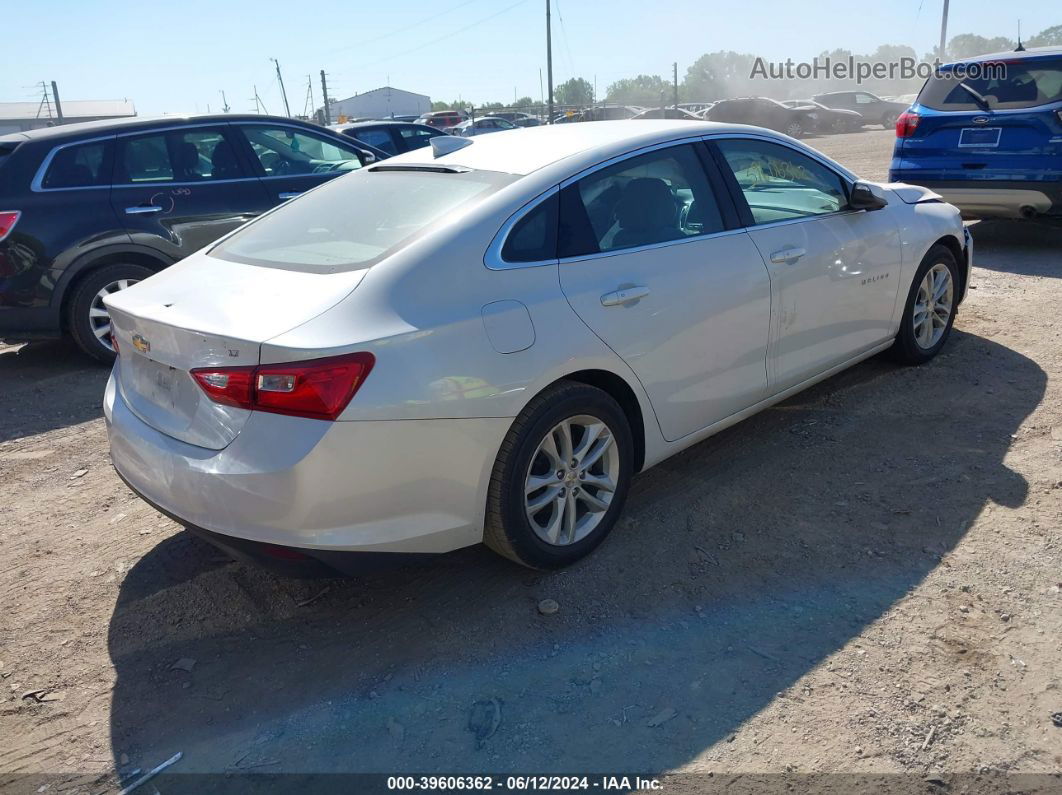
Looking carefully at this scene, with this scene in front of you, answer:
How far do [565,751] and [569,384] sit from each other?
129 cm

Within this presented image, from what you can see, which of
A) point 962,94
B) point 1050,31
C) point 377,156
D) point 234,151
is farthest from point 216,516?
point 1050,31

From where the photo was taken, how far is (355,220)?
355 cm

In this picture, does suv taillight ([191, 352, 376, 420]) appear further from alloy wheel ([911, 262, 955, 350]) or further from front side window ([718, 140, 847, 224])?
alloy wheel ([911, 262, 955, 350])

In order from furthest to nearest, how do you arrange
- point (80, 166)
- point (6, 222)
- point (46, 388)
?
point (80, 166), point (46, 388), point (6, 222)

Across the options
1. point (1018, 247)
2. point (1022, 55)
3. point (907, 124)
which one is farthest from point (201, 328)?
point (1018, 247)

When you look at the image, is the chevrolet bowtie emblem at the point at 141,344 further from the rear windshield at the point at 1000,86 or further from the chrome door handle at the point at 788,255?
the rear windshield at the point at 1000,86

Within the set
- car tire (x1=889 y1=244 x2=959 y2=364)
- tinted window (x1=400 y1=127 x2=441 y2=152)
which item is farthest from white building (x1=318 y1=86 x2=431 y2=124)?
car tire (x1=889 y1=244 x2=959 y2=364)

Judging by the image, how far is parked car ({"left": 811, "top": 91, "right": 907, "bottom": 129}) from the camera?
3675 centimetres

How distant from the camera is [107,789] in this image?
254 cm

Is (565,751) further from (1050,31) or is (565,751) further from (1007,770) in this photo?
(1050,31)

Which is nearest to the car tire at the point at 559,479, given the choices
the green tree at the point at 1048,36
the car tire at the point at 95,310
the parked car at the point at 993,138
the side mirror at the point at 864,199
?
the side mirror at the point at 864,199

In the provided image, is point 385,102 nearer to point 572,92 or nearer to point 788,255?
point 572,92

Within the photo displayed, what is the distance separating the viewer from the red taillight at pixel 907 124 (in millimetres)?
8539

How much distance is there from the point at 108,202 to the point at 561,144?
4.20 m
